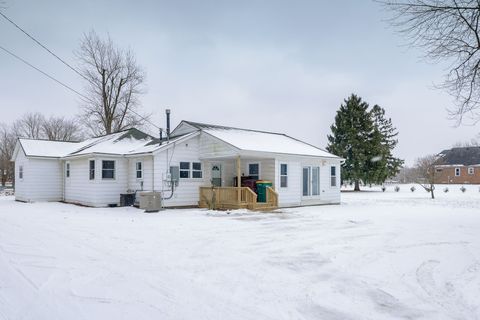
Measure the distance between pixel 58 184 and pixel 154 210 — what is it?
9.62 metres

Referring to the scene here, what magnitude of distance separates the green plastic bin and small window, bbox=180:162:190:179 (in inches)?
141

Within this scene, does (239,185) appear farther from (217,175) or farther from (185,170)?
(185,170)

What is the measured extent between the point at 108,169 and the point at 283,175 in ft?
29.5

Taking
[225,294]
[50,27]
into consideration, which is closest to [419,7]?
[225,294]

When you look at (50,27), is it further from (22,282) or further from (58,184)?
(22,282)

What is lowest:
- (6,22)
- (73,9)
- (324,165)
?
(324,165)

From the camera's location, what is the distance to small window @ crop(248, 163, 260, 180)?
18.9 metres

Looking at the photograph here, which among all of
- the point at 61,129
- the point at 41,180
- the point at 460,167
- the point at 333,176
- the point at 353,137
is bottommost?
the point at 41,180

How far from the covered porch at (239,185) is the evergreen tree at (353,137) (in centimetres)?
1943

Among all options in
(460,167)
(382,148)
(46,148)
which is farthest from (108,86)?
(460,167)

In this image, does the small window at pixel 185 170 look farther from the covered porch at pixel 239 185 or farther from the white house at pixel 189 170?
the covered porch at pixel 239 185

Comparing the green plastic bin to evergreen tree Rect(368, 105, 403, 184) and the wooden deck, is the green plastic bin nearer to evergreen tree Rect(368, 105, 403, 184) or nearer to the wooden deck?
the wooden deck

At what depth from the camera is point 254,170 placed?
19094 mm

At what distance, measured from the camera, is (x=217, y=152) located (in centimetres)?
1759
